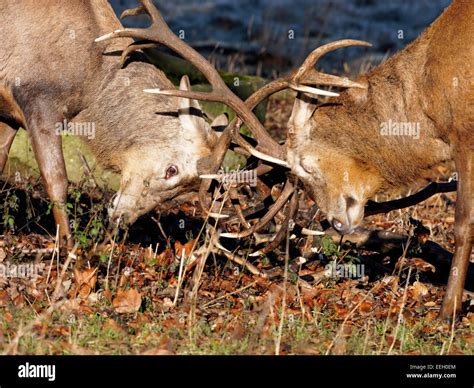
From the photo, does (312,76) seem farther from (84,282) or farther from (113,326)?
(113,326)

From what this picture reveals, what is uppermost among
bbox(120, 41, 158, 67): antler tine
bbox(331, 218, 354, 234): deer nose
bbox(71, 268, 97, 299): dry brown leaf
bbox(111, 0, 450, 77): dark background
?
bbox(111, 0, 450, 77): dark background

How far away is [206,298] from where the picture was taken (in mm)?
7801

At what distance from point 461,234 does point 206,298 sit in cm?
193

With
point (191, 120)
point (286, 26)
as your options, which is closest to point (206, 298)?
point (191, 120)

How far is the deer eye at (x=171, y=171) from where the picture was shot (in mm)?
8523

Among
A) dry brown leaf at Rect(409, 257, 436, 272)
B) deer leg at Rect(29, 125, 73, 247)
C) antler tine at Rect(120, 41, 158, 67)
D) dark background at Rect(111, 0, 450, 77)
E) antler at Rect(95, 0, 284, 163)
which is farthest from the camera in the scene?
dark background at Rect(111, 0, 450, 77)

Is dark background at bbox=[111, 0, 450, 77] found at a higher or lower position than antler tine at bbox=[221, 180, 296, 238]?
higher

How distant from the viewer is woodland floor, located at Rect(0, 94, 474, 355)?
6.55m

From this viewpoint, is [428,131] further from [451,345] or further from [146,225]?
[146,225]

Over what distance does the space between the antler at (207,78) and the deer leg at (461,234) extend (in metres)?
1.42

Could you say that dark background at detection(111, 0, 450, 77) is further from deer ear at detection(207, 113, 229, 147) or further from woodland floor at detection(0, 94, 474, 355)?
woodland floor at detection(0, 94, 474, 355)

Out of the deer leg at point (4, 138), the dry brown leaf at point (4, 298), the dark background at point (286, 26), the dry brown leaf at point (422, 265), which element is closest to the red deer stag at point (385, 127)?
the dry brown leaf at point (422, 265)

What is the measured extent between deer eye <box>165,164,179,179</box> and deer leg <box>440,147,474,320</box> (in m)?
2.25

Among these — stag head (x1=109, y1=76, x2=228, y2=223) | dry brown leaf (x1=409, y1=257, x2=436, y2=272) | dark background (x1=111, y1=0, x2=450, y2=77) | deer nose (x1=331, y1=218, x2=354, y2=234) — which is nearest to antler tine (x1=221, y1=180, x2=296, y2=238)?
deer nose (x1=331, y1=218, x2=354, y2=234)
